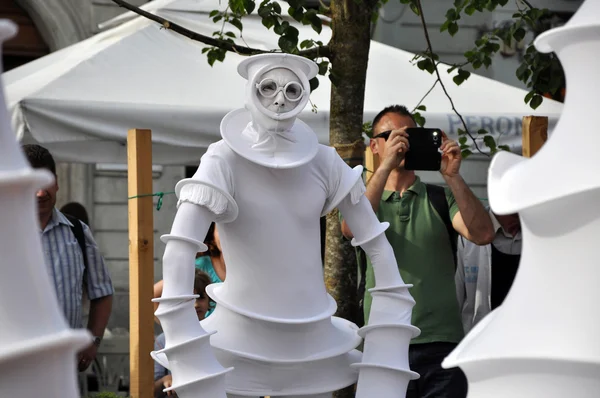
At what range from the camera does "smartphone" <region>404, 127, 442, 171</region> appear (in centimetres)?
406

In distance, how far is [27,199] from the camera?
906 millimetres

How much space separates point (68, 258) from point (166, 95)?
5.27ft

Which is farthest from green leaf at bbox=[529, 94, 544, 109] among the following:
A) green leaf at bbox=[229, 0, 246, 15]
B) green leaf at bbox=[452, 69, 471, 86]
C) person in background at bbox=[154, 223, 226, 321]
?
person in background at bbox=[154, 223, 226, 321]

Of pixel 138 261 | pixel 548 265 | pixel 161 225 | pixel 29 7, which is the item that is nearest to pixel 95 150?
pixel 138 261

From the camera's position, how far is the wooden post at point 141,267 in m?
4.08

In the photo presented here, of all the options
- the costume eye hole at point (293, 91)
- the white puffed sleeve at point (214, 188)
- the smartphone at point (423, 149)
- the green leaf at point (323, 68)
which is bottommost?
the white puffed sleeve at point (214, 188)

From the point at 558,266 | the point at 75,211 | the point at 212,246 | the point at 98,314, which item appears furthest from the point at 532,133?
the point at 558,266

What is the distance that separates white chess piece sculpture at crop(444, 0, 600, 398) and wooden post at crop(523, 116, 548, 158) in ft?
12.5

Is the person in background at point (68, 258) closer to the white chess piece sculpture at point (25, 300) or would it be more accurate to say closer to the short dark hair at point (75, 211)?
the short dark hair at point (75, 211)

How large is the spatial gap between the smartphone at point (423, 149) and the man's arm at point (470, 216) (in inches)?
4.7

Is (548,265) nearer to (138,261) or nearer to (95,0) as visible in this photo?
(138,261)

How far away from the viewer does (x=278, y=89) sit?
3.13 meters

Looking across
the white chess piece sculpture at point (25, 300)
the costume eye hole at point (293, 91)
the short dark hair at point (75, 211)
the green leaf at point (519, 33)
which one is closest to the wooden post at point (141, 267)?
the costume eye hole at point (293, 91)

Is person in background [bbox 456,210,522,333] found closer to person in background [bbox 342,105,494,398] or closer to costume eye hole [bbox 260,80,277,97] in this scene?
person in background [bbox 342,105,494,398]
